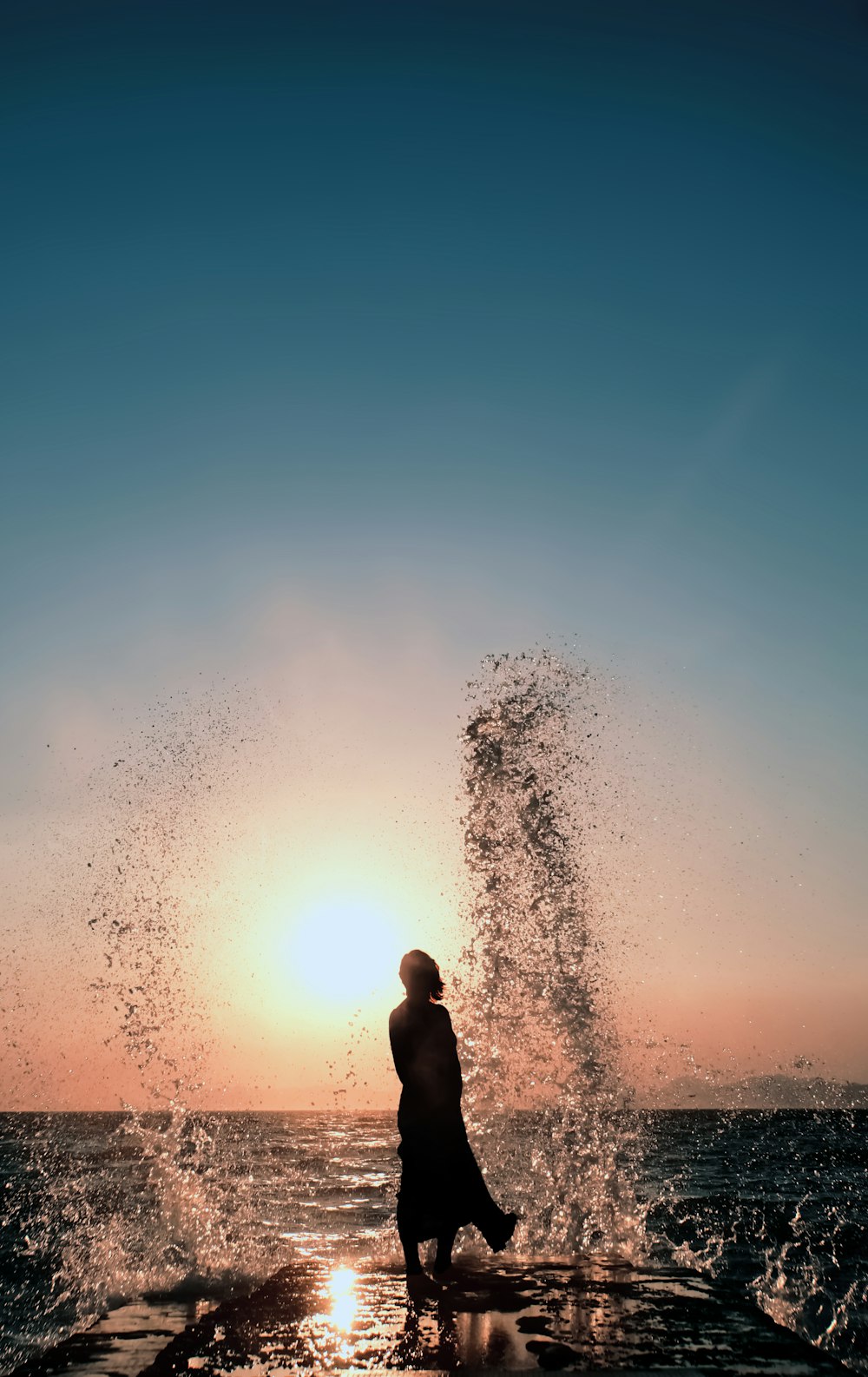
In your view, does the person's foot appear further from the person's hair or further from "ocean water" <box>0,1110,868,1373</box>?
the person's hair

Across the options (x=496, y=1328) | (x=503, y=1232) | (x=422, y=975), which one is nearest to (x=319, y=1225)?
(x=503, y=1232)

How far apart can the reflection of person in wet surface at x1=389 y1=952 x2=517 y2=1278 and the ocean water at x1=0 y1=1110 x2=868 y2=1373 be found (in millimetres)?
1259

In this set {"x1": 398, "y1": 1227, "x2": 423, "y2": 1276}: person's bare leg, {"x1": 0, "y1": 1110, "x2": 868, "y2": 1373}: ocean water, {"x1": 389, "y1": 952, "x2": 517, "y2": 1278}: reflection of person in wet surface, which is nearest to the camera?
{"x1": 398, "y1": 1227, "x2": 423, "y2": 1276}: person's bare leg

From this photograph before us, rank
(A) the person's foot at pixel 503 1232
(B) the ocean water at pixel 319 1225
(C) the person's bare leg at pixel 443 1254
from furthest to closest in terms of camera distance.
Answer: (B) the ocean water at pixel 319 1225, (A) the person's foot at pixel 503 1232, (C) the person's bare leg at pixel 443 1254

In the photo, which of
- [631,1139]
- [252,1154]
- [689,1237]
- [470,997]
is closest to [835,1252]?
[689,1237]

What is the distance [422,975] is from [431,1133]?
44.5 inches

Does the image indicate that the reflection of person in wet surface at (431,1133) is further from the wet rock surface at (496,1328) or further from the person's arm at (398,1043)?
the wet rock surface at (496,1328)

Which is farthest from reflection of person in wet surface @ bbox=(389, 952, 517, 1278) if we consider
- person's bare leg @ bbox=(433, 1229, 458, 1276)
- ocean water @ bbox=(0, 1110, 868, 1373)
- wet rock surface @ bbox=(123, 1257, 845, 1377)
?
ocean water @ bbox=(0, 1110, 868, 1373)

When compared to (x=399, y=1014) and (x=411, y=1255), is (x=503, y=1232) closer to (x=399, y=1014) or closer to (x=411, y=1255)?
(x=411, y=1255)

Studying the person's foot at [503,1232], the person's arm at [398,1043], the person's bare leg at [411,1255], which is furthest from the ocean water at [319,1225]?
the person's arm at [398,1043]

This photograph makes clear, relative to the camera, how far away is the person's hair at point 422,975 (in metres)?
7.38

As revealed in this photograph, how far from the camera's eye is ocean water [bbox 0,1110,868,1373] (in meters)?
12.6

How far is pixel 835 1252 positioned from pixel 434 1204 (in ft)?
64.6

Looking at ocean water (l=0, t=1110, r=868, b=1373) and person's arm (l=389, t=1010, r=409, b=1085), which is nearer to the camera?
person's arm (l=389, t=1010, r=409, b=1085)
